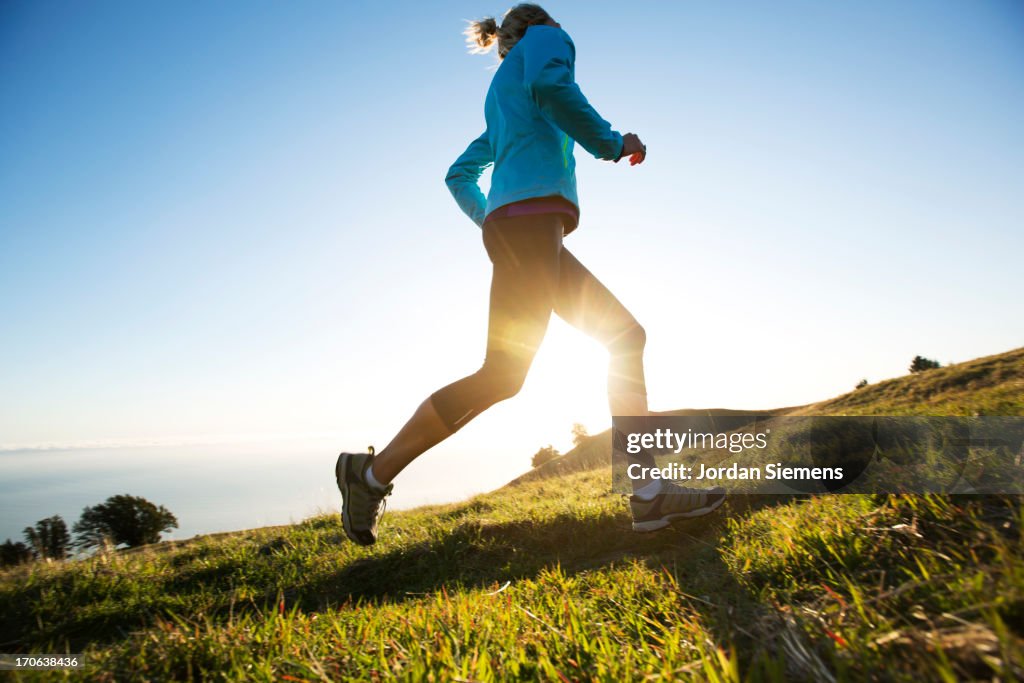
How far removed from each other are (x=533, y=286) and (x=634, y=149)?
0.92 metres

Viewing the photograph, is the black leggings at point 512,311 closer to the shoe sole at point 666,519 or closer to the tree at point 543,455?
the shoe sole at point 666,519

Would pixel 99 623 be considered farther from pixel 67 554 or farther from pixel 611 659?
pixel 611 659

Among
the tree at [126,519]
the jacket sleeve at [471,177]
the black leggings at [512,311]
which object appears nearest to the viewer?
the black leggings at [512,311]

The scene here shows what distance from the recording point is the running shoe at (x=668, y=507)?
2.48m

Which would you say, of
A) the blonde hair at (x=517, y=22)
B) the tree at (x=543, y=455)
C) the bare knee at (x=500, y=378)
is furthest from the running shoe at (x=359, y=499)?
the tree at (x=543, y=455)

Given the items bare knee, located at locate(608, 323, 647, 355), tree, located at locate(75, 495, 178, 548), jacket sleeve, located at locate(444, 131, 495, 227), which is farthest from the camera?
tree, located at locate(75, 495, 178, 548)

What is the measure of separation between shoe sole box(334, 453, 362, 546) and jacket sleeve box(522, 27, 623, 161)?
2097mm

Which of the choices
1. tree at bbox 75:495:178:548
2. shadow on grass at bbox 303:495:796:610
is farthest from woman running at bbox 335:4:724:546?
tree at bbox 75:495:178:548

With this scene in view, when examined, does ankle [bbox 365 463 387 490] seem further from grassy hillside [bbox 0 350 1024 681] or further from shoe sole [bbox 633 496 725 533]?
shoe sole [bbox 633 496 725 533]

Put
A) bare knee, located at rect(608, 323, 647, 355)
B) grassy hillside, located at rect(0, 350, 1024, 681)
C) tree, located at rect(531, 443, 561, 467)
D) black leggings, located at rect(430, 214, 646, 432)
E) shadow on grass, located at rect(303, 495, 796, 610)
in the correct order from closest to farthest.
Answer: grassy hillside, located at rect(0, 350, 1024, 681), black leggings, located at rect(430, 214, 646, 432), bare knee, located at rect(608, 323, 647, 355), shadow on grass, located at rect(303, 495, 796, 610), tree, located at rect(531, 443, 561, 467)

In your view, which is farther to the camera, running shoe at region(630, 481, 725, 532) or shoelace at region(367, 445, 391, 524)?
shoelace at region(367, 445, 391, 524)

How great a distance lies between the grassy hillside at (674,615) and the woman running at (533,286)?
596 millimetres

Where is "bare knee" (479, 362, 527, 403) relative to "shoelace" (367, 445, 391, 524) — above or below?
above

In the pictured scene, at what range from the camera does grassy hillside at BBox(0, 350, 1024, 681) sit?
33.7 inches
